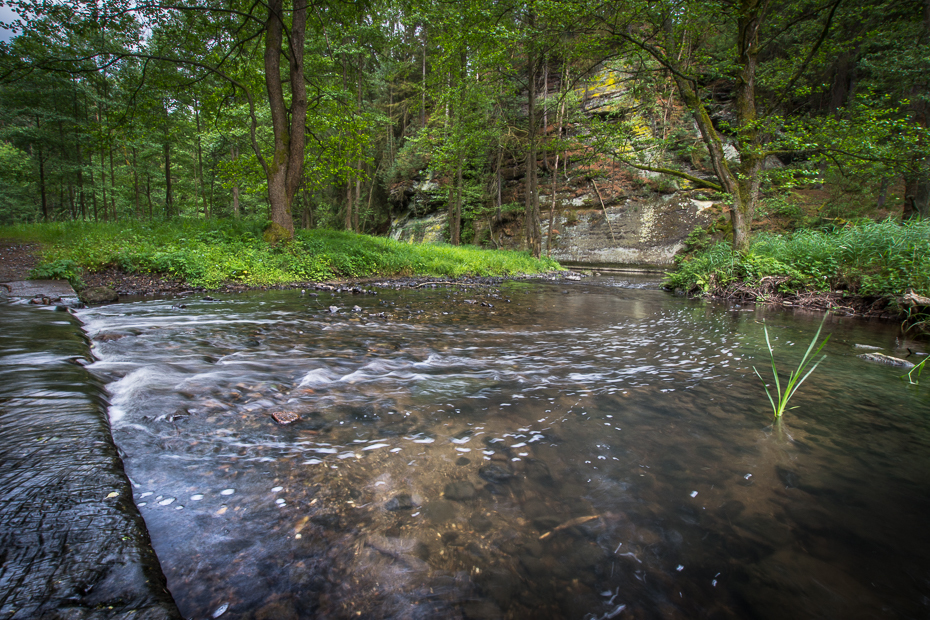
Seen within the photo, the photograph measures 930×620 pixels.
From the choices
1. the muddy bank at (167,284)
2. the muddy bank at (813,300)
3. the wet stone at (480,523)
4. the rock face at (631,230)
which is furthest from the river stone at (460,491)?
the rock face at (631,230)

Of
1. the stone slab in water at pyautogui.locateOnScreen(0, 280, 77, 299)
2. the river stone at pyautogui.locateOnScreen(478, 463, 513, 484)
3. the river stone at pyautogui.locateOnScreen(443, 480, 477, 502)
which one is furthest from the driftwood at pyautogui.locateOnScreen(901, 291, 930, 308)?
the stone slab in water at pyautogui.locateOnScreen(0, 280, 77, 299)

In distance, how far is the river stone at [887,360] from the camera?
3742mm

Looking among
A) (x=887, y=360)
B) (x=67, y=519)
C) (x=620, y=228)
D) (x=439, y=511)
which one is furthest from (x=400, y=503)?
(x=620, y=228)

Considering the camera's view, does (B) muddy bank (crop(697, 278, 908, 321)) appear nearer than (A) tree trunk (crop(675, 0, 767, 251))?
Yes

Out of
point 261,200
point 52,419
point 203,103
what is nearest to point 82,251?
point 203,103

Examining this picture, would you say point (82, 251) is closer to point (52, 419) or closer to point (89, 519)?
point (52, 419)

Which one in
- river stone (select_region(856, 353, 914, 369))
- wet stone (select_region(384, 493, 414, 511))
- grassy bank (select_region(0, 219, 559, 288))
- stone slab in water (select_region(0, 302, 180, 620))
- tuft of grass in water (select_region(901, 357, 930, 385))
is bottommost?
wet stone (select_region(384, 493, 414, 511))

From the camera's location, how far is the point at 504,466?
1.93 metres

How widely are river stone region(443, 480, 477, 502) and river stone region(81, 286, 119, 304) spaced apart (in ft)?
24.8

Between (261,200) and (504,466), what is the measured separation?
33.7 m

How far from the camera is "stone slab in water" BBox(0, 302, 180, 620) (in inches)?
35.9

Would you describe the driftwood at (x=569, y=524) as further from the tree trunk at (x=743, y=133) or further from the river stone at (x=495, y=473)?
the tree trunk at (x=743, y=133)

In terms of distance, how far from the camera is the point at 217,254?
9125 mm

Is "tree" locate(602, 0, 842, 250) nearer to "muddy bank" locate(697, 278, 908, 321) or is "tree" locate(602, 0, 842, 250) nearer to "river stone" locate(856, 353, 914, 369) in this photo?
"muddy bank" locate(697, 278, 908, 321)
